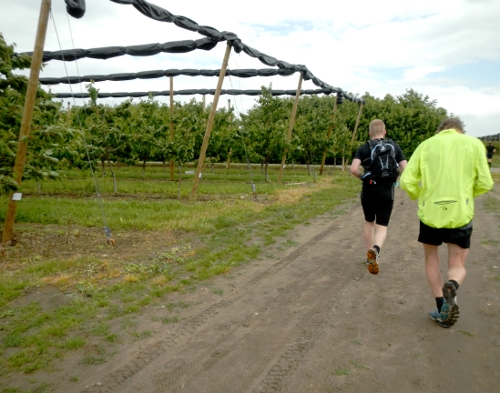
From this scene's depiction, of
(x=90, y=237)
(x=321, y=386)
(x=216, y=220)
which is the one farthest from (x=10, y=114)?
(x=321, y=386)

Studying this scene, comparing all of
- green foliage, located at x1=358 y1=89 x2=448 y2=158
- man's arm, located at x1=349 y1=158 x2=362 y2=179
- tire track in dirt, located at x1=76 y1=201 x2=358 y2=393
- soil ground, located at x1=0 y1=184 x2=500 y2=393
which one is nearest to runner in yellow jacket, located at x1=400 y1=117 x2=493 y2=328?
soil ground, located at x1=0 y1=184 x2=500 y2=393

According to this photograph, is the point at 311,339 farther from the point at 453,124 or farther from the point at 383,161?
the point at 383,161

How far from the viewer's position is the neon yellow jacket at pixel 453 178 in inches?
151

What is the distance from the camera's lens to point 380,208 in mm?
5613

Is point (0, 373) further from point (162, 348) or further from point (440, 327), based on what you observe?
point (440, 327)

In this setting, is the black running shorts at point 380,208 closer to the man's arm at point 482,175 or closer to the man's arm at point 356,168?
the man's arm at point 356,168

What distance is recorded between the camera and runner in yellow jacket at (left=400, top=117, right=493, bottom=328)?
12.6 ft

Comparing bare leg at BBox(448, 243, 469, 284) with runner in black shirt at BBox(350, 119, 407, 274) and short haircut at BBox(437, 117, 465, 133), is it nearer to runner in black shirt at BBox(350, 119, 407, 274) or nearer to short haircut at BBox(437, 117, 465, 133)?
short haircut at BBox(437, 117, 465, 133)

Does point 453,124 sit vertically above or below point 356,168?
above

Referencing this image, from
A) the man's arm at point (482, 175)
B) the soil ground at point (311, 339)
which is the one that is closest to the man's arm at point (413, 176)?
the man's arm at point (482, 175)

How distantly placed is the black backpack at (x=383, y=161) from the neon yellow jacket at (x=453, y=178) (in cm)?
144

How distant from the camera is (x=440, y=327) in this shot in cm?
402

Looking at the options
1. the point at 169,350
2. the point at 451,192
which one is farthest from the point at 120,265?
the point at 451,192

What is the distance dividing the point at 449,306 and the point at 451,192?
1010 mm
